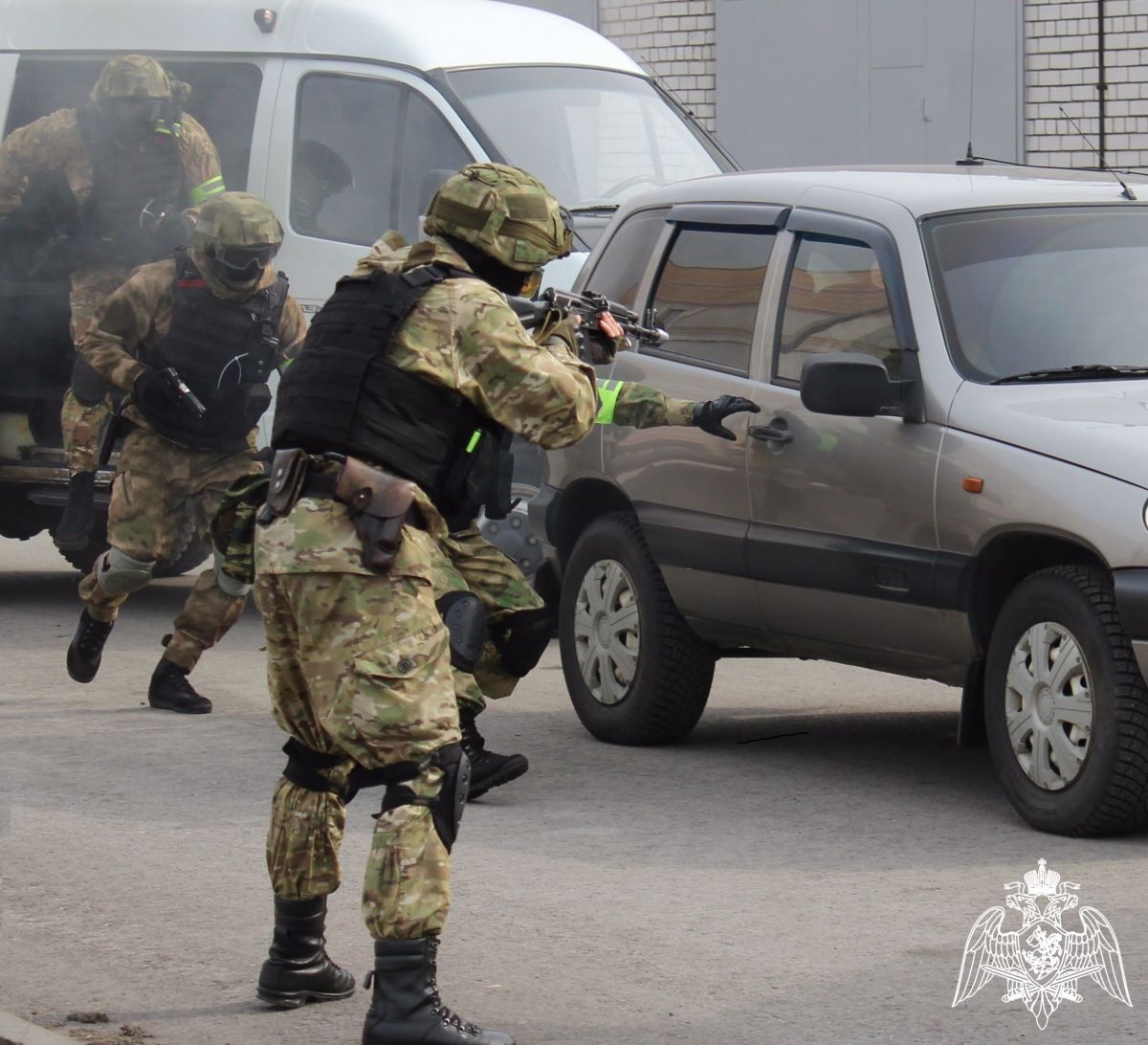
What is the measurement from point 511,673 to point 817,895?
133cm

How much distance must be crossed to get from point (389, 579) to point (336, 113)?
6314 mm

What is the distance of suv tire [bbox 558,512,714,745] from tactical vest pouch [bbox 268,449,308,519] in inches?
118

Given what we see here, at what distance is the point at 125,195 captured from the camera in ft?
34.4

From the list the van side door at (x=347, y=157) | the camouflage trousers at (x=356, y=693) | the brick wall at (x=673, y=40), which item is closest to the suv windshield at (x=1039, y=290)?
the camouflage trousers at (x=356, y=693)

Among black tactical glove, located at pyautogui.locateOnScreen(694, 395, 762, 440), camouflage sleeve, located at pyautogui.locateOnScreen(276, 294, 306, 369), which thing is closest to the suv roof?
black tactical glove, located at pyautogui.locateOnScreen(694, 395, 762, 440)

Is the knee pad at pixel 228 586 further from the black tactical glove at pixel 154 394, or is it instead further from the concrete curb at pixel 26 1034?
the concrete curb at pixel 26 1034

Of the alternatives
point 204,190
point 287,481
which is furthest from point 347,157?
point 287,481

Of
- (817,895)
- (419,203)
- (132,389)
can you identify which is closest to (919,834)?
Answer: (817,895)

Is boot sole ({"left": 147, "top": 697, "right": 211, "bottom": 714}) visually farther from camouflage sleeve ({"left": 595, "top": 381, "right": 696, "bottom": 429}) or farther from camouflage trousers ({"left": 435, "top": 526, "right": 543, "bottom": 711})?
camouflage sleeve ({"left": 595, "top": 381, "right": 696, "bottom": 429})

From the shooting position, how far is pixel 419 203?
10406 millimetres

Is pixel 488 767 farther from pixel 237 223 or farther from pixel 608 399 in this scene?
pixel 237 223

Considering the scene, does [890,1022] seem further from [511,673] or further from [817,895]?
[511,673]

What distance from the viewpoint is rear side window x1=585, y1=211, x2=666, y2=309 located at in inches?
320

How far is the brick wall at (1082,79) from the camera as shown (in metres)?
15.8
